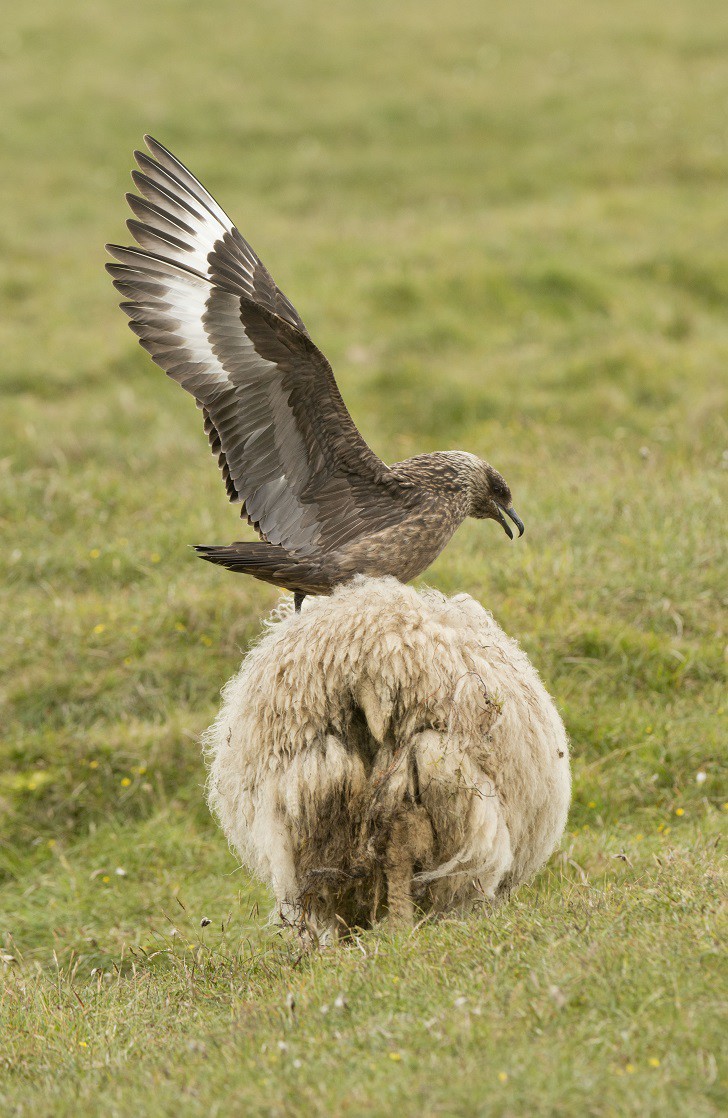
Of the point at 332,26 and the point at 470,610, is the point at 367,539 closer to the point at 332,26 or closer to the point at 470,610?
the point at 470,610

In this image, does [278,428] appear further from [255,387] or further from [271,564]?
[271,564]

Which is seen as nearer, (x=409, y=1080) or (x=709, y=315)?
(x=409, y=1080)

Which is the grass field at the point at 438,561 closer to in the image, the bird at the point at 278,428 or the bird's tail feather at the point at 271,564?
the bird's tail feather at the point at 271,564

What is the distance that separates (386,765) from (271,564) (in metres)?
0.86

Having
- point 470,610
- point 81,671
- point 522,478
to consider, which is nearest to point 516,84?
point 522,478

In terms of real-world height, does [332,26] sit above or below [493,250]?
above

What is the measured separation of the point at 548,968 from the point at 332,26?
55.2 ft

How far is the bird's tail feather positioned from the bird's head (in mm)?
861

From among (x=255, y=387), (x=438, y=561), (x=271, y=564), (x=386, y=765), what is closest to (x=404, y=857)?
(x=386, y=765)

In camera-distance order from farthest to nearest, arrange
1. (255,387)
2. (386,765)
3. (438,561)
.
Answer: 1. (438,561)
2. (255,387)
3. (386,765)

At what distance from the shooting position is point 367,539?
4.86m

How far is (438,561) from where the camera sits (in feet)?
22.5

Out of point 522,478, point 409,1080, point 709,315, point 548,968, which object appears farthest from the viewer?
point 709,315

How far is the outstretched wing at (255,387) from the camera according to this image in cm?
491
